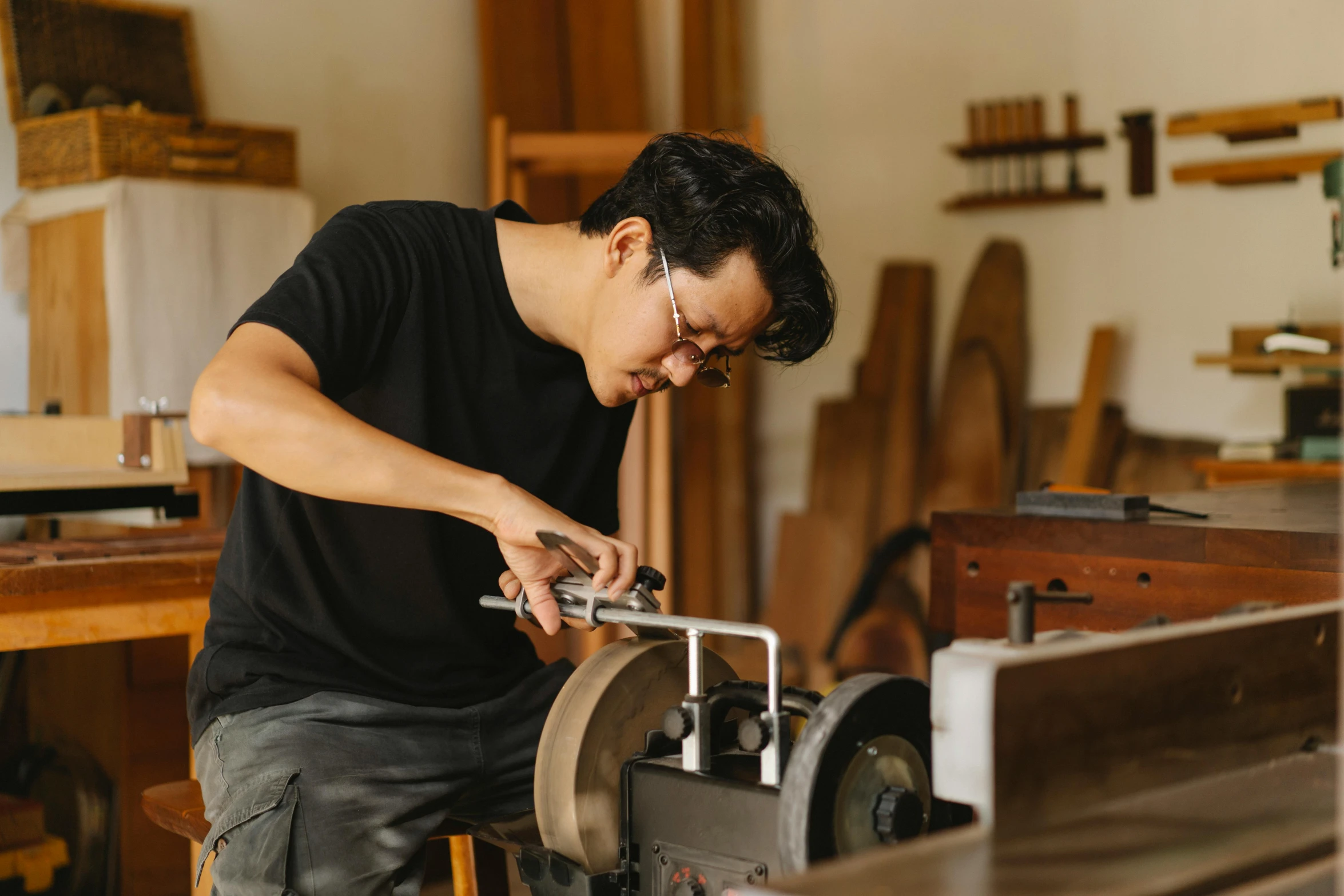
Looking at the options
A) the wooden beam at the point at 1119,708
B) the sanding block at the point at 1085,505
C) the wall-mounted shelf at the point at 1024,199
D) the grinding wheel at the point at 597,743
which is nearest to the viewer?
the wooden beam at the point at 1119,708

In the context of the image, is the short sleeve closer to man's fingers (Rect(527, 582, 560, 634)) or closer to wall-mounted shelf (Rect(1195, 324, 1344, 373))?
man's fingers (Rect(527, 582, 560, 634))

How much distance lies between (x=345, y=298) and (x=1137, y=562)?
3.85 feet

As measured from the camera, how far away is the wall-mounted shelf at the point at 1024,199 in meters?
4.19

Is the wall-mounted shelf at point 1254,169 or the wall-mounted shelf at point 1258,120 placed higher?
the wall-mounted shelf at point 1258,120

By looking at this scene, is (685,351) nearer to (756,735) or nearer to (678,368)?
(678,368)

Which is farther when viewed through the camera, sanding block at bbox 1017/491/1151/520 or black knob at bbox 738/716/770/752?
sanding block at bbox 1017/491/1151/520

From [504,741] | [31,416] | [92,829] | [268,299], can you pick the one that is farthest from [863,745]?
[92,829]

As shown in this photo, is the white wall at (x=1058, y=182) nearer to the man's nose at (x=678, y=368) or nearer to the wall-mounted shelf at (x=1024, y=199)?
the wall-mounted shelf at (x=1024, y=199)

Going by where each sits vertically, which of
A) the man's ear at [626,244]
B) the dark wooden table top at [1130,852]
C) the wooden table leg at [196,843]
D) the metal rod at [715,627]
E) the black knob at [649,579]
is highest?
the man's ear at [626,244]

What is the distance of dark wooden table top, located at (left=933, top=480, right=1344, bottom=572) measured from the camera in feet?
5.66

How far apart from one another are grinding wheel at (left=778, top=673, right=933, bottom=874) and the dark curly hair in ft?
1.99

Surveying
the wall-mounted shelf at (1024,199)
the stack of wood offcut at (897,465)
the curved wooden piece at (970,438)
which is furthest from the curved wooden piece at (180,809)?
the wall-mounted shelf at (1024,199)

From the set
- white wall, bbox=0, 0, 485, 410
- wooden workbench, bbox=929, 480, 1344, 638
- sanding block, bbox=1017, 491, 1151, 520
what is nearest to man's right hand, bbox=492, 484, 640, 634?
wooden workbench, bbox=929, 480, 1344, 638

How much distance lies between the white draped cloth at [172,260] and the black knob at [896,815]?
218 centimetres
